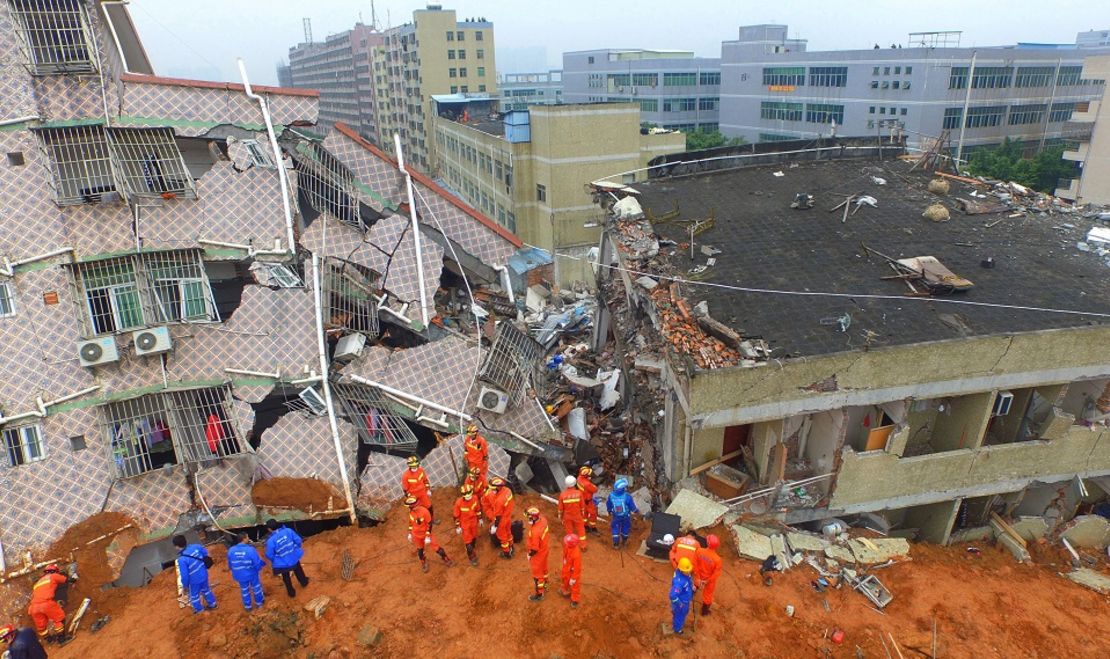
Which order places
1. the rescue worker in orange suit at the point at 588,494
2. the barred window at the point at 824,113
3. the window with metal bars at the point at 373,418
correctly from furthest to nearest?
the barred window at the point at 824,113, the window with metal bars at the point at 373,418, the rescue worker in orange suit at the point at 588,494

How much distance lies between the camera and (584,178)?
33000mm

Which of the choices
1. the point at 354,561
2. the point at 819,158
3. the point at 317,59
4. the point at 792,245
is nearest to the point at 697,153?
the point at 819,158

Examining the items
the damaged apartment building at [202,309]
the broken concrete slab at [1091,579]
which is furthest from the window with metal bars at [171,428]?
the broken concrete slab at [1091,579]

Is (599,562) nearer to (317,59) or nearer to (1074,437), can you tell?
(1074,437)

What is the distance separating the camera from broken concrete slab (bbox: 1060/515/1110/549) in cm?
1150

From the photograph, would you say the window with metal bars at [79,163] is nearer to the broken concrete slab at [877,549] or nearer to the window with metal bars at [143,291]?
the window with metal bars at [143,291]

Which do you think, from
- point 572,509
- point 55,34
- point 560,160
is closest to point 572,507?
point 572,509

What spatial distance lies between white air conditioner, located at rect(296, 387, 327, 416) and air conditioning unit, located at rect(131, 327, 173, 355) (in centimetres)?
247

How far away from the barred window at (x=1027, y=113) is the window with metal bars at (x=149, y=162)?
171 ft

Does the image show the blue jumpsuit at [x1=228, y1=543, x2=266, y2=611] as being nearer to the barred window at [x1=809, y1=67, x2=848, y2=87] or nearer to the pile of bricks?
the pile of bricks

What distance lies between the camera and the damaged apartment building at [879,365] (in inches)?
385

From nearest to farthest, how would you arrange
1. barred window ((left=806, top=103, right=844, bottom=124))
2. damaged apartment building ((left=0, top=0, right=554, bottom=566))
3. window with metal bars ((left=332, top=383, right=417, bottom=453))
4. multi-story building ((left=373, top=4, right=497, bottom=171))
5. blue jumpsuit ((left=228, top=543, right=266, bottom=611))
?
1. blue jumpsuit ((left=228, top=543, right=266, bottom=611))
2. damaged apartment building ((left=0, top=0, right=554, bottom=566))
3. window with metal bars ((left=332, top=383, right=417, bottom=453))
4. barred window ((left=806, top=103, right=844, bottom=124))
5. multi-story building ((left=373, top=4, right=497, bottom=171))

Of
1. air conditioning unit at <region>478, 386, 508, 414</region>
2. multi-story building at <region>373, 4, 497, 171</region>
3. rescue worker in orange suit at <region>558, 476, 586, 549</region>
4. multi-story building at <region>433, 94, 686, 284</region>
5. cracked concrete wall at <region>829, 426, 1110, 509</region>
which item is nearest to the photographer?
rescue worker in orange suit at <region>558, 476, 586, 549</region>

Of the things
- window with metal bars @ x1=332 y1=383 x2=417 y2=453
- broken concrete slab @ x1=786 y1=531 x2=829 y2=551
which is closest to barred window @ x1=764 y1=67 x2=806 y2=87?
broken concrete slab @ x1=786 y1=531 x2=829 y2=551
